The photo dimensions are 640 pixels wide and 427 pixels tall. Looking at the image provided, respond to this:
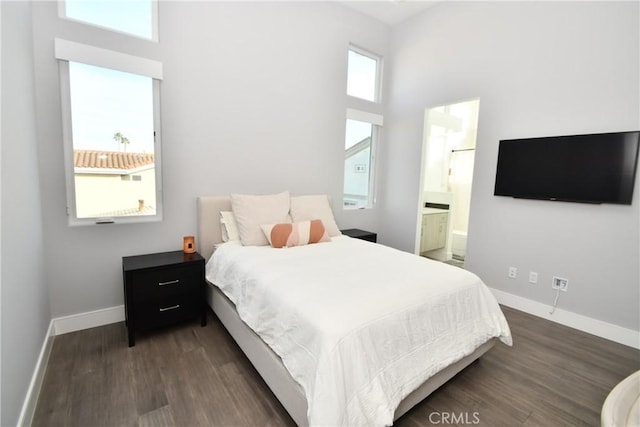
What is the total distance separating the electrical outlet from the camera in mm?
2709

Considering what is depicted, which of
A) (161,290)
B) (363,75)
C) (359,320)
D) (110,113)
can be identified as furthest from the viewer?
(363,75)

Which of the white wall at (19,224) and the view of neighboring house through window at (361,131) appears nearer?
the white wall at (19,224)

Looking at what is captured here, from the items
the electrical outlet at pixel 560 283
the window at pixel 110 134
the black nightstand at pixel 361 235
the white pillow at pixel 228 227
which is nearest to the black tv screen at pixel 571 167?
the electrical outlet at pixel 560 283

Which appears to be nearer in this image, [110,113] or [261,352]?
[261,352]

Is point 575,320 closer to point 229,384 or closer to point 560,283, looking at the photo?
point 560,283

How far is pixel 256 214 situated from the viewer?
9.04 ft

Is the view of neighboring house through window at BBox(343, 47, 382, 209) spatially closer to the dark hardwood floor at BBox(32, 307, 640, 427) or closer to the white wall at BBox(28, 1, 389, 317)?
the white wall at BBox(28, 1, 389, 317)

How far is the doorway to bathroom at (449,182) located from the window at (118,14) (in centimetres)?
375

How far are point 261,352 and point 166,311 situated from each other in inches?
41.0

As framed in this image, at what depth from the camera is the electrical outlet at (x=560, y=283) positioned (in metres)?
2.71

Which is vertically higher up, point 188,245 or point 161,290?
point 188,245

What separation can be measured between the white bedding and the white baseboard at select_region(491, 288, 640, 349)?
1.25m
